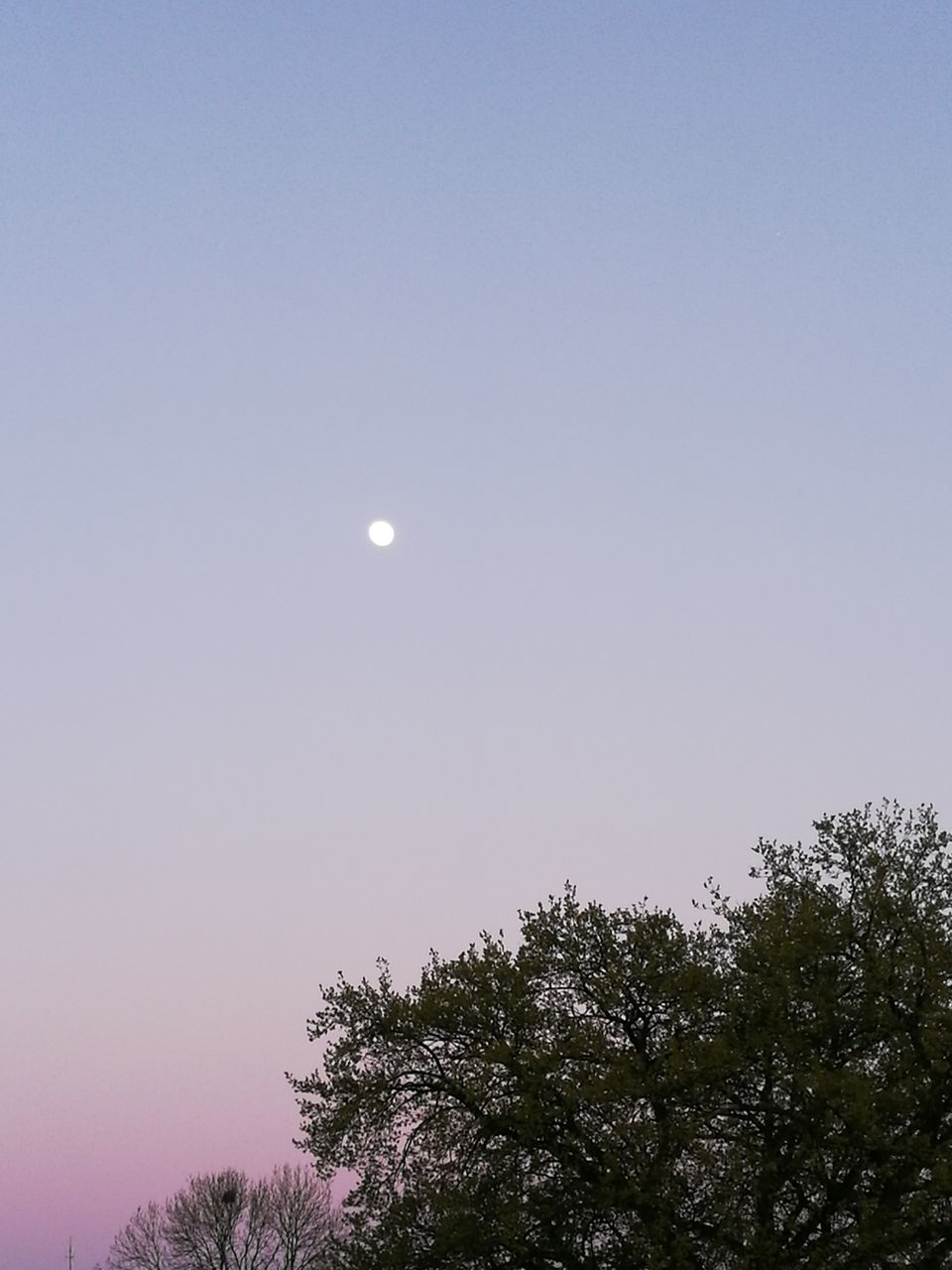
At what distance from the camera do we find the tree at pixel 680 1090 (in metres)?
40.2

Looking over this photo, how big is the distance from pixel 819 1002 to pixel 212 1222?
285 feet

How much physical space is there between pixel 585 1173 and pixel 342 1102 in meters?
7.97

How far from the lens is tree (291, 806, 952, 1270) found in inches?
1583

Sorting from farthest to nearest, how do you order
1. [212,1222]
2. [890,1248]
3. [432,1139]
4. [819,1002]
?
[212,1222]
[432,1139]
[819,1002]
[890,1248]

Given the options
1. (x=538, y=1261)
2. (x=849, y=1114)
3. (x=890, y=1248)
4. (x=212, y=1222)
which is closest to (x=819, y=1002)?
(x=849, y=1114)

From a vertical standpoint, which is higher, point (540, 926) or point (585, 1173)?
point (540, 926)

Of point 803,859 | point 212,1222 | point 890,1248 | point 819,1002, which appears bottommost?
point 890,1248

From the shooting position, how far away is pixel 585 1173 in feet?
139

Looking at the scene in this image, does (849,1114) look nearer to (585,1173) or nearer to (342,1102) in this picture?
(585,1173)

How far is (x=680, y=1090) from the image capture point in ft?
138

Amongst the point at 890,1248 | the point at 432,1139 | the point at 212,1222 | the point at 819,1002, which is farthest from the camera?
the point at 212,1222

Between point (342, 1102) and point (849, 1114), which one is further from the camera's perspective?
point (342, 1102)

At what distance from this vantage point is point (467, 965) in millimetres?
46469

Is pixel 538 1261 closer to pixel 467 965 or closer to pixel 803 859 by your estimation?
pixel 467 965
